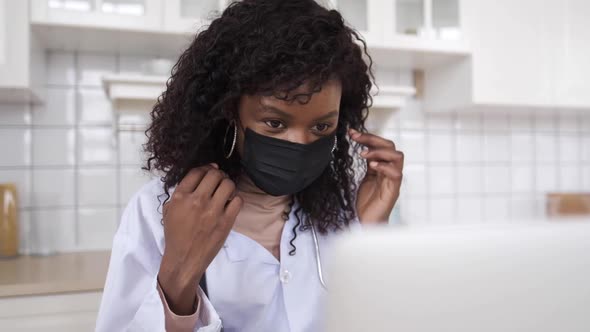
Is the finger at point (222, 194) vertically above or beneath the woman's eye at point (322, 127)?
beneath

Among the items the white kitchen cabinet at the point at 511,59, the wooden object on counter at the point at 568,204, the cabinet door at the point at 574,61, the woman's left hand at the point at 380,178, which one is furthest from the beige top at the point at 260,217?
the wooden object on counter at the point at 568,204

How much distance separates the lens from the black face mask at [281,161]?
0.77 m

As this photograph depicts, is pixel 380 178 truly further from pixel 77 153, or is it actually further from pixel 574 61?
pixel 574 61

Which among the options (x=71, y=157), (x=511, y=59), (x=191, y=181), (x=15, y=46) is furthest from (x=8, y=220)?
(x=511, y=59)

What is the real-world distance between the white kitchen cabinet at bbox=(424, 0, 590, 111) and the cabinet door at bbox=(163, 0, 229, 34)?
0.94m

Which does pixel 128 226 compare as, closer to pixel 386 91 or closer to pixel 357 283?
pixel 357 283

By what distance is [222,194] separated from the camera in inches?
25.4

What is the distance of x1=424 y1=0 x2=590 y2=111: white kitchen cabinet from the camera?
1747 mm

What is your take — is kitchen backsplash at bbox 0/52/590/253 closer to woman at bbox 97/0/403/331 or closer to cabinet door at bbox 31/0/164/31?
cabinet door at bbox 31/0/164/31

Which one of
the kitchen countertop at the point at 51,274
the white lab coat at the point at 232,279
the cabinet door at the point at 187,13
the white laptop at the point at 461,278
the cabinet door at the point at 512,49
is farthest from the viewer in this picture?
the cabinet door at the point at 512,49

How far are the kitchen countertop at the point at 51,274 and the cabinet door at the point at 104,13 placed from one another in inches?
28.9

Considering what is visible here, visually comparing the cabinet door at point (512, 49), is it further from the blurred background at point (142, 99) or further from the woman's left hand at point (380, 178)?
the woman's left hand at point (380, 178)

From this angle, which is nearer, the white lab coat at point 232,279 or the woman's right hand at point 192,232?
the woman's right hand at point 192,232

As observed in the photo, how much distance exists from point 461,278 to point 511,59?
5.99 feet
